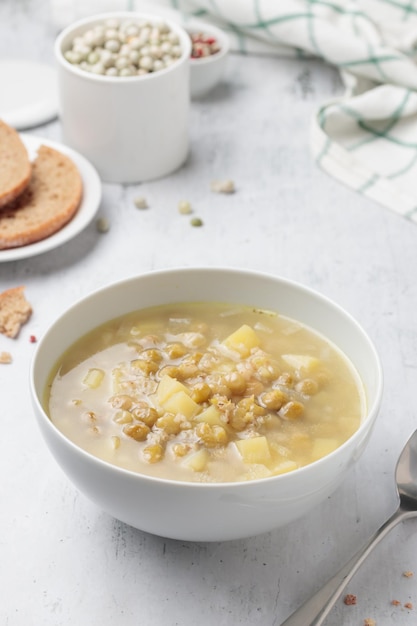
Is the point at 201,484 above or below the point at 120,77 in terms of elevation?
above

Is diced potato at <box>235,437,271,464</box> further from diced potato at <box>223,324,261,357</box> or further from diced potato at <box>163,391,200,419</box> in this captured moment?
diced potato at <box>223,324,261,357</box>

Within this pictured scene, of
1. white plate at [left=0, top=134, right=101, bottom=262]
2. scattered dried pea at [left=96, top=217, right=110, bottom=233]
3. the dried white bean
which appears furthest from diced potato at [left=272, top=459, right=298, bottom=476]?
the dried white bean

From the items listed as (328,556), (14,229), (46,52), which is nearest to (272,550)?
(328,556)

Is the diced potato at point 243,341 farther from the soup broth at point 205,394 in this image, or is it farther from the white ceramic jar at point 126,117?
the white ceramic jar at point 126,117

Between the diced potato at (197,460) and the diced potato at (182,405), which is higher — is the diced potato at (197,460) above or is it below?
below

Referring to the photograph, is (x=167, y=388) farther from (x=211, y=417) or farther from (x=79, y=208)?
(x=79, y=208)

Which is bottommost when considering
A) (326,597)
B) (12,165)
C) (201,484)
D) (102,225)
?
(102,225)

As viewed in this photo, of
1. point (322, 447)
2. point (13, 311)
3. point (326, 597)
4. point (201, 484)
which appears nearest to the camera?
point (201, 484)

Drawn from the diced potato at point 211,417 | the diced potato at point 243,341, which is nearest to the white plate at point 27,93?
the diced potato at point 243,341

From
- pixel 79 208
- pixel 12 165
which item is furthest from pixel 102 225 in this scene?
pixel 12 165
